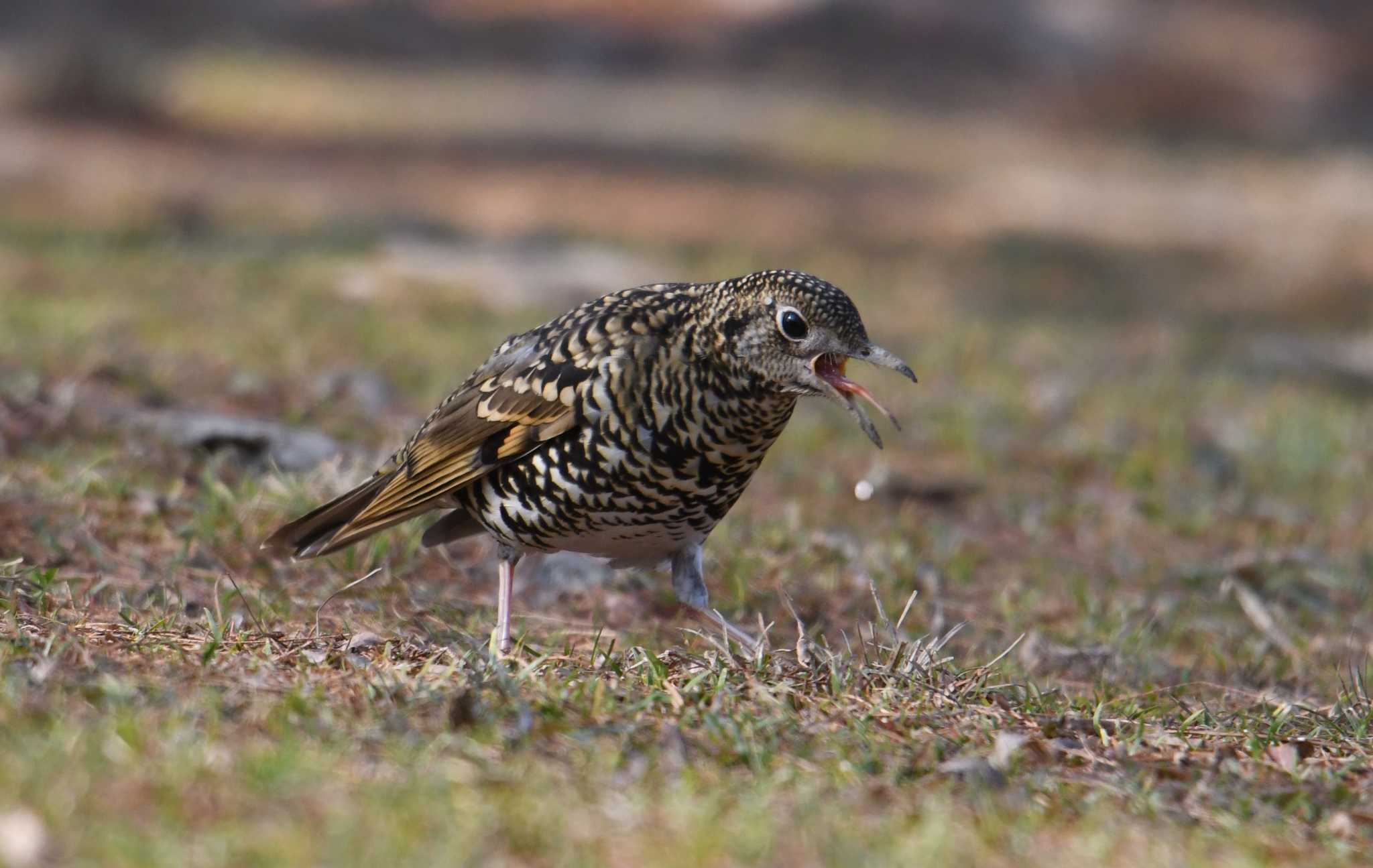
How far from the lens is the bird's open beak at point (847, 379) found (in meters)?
3.79

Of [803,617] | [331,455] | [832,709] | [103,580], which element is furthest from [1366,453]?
[103,580]

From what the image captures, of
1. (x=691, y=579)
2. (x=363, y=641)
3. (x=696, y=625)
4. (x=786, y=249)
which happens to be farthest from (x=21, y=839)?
(x=786, y=249)

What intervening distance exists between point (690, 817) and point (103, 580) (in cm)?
251

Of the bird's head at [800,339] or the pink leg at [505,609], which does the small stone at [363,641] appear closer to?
the pink leg at [505,609]

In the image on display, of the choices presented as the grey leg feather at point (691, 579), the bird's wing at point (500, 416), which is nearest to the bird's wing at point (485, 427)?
the bird's wing at point (500, 416)

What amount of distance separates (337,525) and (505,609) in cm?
73

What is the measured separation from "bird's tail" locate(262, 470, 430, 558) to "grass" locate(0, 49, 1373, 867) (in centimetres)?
14

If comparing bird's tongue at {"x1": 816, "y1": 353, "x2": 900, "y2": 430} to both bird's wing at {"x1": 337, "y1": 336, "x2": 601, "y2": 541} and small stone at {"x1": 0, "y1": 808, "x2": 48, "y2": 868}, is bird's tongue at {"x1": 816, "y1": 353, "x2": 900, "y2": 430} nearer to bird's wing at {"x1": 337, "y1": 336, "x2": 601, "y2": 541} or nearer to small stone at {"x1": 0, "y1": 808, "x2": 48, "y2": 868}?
bird's wing at {"x1": 337, "y1": 336, "x2": 601, "y2": 541}

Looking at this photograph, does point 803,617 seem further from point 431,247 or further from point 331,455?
point 431,247

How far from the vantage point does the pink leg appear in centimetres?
396

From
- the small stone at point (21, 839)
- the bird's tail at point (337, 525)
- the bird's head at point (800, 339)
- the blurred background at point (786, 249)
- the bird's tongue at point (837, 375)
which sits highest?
the bird's head at point (800, 339)

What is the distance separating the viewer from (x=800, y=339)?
151 inches

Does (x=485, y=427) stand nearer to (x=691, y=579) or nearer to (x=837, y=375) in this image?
(x=691, y=579)

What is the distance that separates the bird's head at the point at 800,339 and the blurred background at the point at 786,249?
1441mm
